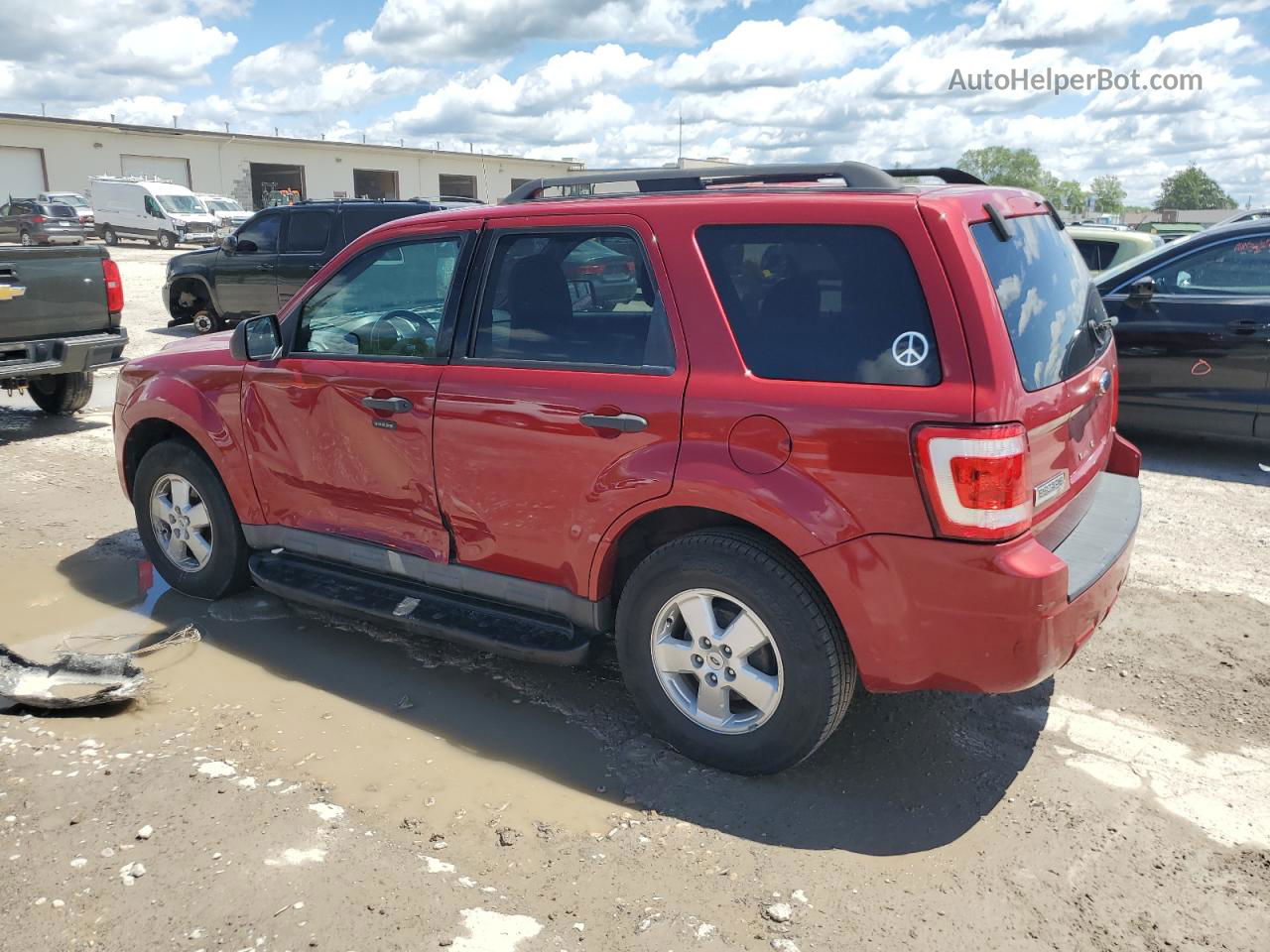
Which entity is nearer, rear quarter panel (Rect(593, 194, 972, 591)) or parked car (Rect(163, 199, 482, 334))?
rear quarter panel (Rect(593, 194, 972, 591))

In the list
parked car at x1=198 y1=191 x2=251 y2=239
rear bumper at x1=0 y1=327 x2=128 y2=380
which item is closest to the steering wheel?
rear bumper at x1=0 y1=327 x2=128 y2=380

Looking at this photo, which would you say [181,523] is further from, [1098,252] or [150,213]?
[150,213]

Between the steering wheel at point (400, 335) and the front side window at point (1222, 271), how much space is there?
237 inches

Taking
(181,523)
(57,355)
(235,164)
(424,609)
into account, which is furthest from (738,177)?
(235,164)

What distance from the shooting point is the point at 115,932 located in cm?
270

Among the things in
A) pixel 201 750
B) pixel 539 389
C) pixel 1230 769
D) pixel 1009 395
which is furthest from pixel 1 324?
pixel 1230 769

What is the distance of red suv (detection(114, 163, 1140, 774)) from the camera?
2.92m

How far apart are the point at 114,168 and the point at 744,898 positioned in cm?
5212

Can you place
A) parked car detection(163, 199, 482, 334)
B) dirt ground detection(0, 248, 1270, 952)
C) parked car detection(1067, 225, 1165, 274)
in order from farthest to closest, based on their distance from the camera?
parked car detection(163, 199, 482, 334)
parked car detection(1067, 225, 1165, 274)
dirt ground detection(0, 248, 1270, 952)

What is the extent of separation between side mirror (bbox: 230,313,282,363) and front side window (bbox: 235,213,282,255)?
984 cm

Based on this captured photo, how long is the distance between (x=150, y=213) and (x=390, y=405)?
36.1 metres

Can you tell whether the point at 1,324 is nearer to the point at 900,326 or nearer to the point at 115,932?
the point at 115,932

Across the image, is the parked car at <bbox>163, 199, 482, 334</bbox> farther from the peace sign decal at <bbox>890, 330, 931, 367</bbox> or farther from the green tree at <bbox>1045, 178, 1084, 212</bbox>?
the green tree at <bbox>1045, 178, 1084, 212</bbox>

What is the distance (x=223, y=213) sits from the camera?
124 ft
